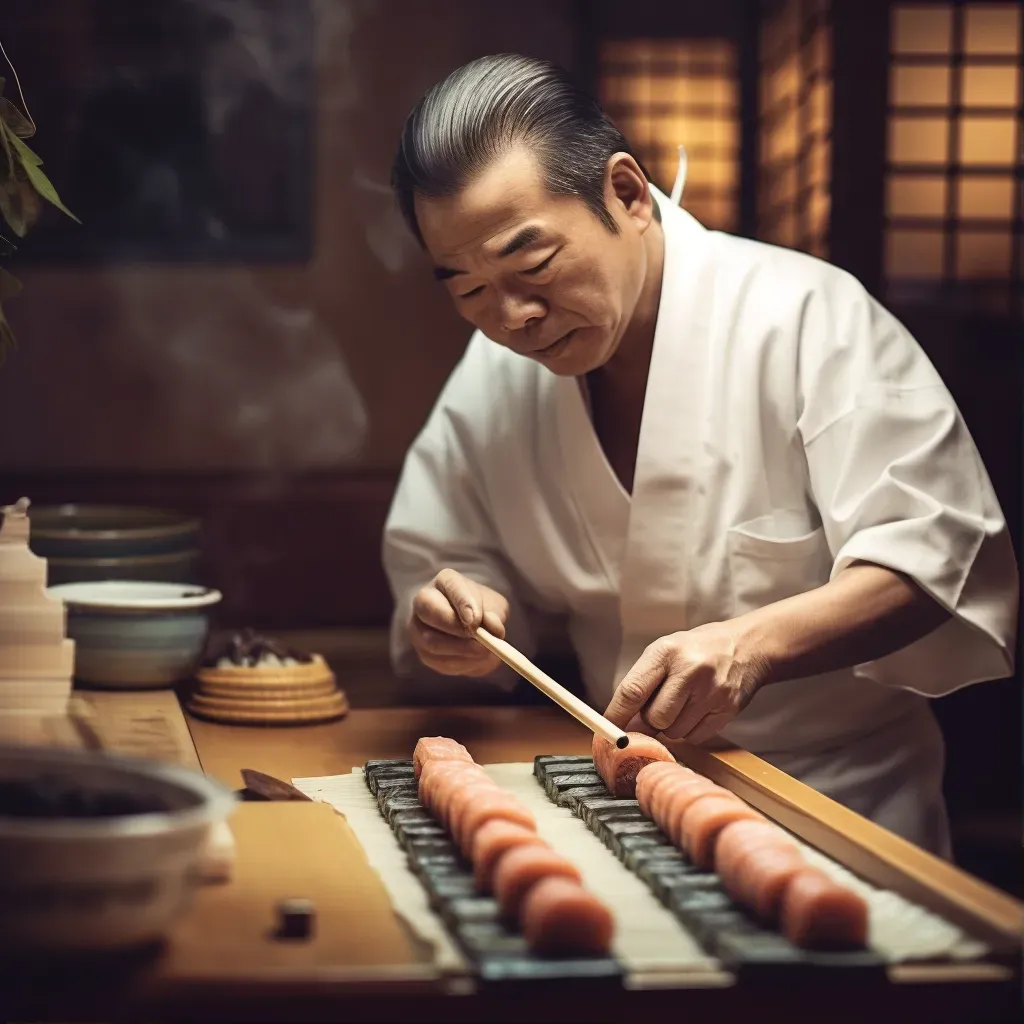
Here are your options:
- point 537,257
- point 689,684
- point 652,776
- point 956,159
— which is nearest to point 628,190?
point 537,257

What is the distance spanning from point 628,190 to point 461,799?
1285 mm

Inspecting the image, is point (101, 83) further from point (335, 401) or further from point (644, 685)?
point (644, 685)

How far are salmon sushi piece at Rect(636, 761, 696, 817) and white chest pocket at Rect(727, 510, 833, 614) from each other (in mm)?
793

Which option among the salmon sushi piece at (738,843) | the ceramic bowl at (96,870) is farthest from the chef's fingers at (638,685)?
the ceramic bowl at (96,870)

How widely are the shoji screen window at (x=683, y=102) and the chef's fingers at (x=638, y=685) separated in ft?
18.0

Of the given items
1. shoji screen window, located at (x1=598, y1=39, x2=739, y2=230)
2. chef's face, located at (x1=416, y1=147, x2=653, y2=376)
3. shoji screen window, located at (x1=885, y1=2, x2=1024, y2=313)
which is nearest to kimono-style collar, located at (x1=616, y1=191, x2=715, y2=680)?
chef's face, located at (x1=416, y1=147, x2=653, y2=376)

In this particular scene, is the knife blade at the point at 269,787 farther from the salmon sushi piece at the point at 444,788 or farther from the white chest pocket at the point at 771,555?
the white chest pocket at the point at 771,555

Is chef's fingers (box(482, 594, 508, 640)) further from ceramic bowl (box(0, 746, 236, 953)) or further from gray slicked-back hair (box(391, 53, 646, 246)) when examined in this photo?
ceramic bowl (box(0, 746, 236, 953))

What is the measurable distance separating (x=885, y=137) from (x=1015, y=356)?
34.0 inches

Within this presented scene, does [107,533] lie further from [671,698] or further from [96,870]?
[96,870]

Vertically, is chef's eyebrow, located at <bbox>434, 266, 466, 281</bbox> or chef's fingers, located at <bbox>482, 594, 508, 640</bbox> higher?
chef's eyebrow, located at <bbox>434, 266, 466, 281</bbox>

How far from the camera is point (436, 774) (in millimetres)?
1891

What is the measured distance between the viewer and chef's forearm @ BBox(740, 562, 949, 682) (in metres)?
2.30

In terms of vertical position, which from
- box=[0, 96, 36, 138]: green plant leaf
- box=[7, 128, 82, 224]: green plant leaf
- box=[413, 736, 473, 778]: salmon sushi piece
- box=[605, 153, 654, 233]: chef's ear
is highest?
box=[0, 96, 36, 138]: green plant leaf
